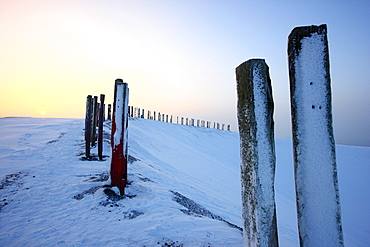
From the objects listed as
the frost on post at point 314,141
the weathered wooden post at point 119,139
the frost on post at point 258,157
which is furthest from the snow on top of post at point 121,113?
the frost on post at point 314,141

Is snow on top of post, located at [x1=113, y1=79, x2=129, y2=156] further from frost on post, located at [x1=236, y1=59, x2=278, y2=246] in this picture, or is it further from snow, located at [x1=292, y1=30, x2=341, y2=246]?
snow, located at [x1=292, y1=30, x2=341, y2=246]

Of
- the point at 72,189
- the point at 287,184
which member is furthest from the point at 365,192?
the point at 72,189

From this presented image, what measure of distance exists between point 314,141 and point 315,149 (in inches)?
2.9

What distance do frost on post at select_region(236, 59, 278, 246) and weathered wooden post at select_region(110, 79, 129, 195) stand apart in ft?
9.31

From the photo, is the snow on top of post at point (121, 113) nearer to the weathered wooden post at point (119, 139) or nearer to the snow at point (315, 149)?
the weathered wooden post at point (119, 139)

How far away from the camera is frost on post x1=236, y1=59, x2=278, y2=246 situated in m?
1.83

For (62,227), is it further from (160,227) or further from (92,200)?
(160,227)

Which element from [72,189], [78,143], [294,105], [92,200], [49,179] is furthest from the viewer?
[78,143]

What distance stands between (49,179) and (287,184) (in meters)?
14.5

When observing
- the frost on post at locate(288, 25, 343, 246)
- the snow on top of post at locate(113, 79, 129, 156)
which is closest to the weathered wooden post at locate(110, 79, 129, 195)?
the snow on top of post at locate(113, 79, 129, 156)

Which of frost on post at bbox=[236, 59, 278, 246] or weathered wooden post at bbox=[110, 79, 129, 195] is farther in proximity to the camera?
weathered wooden post at bbox=[110, 79, 129, 195]

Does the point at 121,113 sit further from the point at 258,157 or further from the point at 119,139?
the point at 258,157

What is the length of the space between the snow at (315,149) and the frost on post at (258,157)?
0.26 meters

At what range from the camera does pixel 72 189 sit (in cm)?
408
